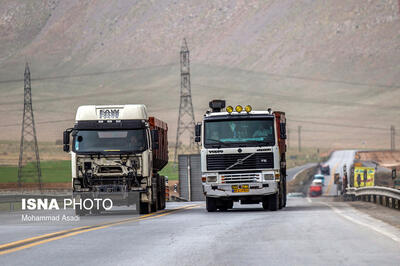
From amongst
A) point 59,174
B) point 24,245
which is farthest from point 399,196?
point 59,174

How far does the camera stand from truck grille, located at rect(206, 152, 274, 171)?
27.2m

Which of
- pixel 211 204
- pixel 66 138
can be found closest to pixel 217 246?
pixel 66 138

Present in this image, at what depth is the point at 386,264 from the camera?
10.8m

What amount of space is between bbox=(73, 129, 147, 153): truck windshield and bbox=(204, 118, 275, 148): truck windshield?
213 cm

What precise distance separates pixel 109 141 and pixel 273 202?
19.8 feet

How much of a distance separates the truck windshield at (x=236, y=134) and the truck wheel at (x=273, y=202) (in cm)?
213

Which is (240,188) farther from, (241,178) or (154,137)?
(154,137)

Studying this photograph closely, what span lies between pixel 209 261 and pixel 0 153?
193 m

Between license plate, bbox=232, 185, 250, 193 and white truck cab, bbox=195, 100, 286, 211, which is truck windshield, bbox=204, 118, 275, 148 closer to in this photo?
white truck cab, bbox=195, 100, 286, 211

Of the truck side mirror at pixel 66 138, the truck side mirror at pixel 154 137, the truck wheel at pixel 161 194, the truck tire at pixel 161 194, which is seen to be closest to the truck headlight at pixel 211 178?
the truck side mirror at pixel 154 137

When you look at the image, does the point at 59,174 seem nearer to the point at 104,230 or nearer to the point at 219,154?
the point at 219,154

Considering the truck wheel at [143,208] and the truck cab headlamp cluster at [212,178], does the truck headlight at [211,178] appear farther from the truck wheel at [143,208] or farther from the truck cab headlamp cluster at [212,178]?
the truck wheel at [143,208]

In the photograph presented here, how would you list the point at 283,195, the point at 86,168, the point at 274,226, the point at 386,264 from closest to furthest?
the point at 386,264 → the point at 274,226 → the point at 86,168 → the point at 283,195

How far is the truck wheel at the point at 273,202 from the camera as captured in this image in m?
28.4
